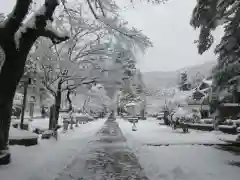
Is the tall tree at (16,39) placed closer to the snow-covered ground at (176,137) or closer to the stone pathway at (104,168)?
the stone pathway at (104,168)

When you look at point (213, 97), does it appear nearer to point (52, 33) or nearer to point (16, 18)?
point (52, 33)

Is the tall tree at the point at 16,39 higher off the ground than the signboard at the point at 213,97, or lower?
higher

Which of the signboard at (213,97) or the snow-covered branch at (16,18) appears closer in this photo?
the snow-covered branch at (16,18)

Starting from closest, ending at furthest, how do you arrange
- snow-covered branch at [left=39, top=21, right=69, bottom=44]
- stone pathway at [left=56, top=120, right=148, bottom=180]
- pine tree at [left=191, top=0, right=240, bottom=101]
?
1. stone pathway at [left=56, top=120, right=148, bottom=180]
2. snow-covered branch at [left=39, top=21, right=69, bottom=44]
3. pine tree at [left=191, top=0, right=240, bottom=101]

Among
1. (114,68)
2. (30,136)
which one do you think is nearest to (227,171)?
(30,136)

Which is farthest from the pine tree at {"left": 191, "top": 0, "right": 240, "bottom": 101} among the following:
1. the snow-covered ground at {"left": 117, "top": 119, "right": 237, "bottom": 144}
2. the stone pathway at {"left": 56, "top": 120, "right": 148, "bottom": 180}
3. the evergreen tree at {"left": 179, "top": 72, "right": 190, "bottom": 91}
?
the evergreen tree at {"left": 179, "top": 72, "right": 190, "bottom": 91}

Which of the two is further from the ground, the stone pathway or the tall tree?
the tall tree

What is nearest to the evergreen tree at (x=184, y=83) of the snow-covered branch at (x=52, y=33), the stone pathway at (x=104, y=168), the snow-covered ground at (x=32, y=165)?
the stone pathway at (x=104, y=168)

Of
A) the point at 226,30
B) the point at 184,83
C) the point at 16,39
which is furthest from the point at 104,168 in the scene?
the point at 184,83

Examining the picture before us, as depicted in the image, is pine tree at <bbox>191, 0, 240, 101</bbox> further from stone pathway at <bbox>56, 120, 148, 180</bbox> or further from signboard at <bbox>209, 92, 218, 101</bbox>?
stone pathway at <bbox>56, 120, 148, 180</bbox>

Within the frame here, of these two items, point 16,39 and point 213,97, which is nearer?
point 16,39

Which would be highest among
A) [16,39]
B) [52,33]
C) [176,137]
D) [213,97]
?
[52,33]

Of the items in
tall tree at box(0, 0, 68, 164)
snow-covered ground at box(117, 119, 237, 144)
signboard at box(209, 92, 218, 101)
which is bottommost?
snow-covered ground at box(117, 119, 237, 144)

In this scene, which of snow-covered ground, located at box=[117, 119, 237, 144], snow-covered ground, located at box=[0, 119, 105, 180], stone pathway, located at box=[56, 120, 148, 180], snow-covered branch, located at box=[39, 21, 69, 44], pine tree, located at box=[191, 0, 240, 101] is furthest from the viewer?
snow-covered ground, located at box=[117, 119, 237, 144]
